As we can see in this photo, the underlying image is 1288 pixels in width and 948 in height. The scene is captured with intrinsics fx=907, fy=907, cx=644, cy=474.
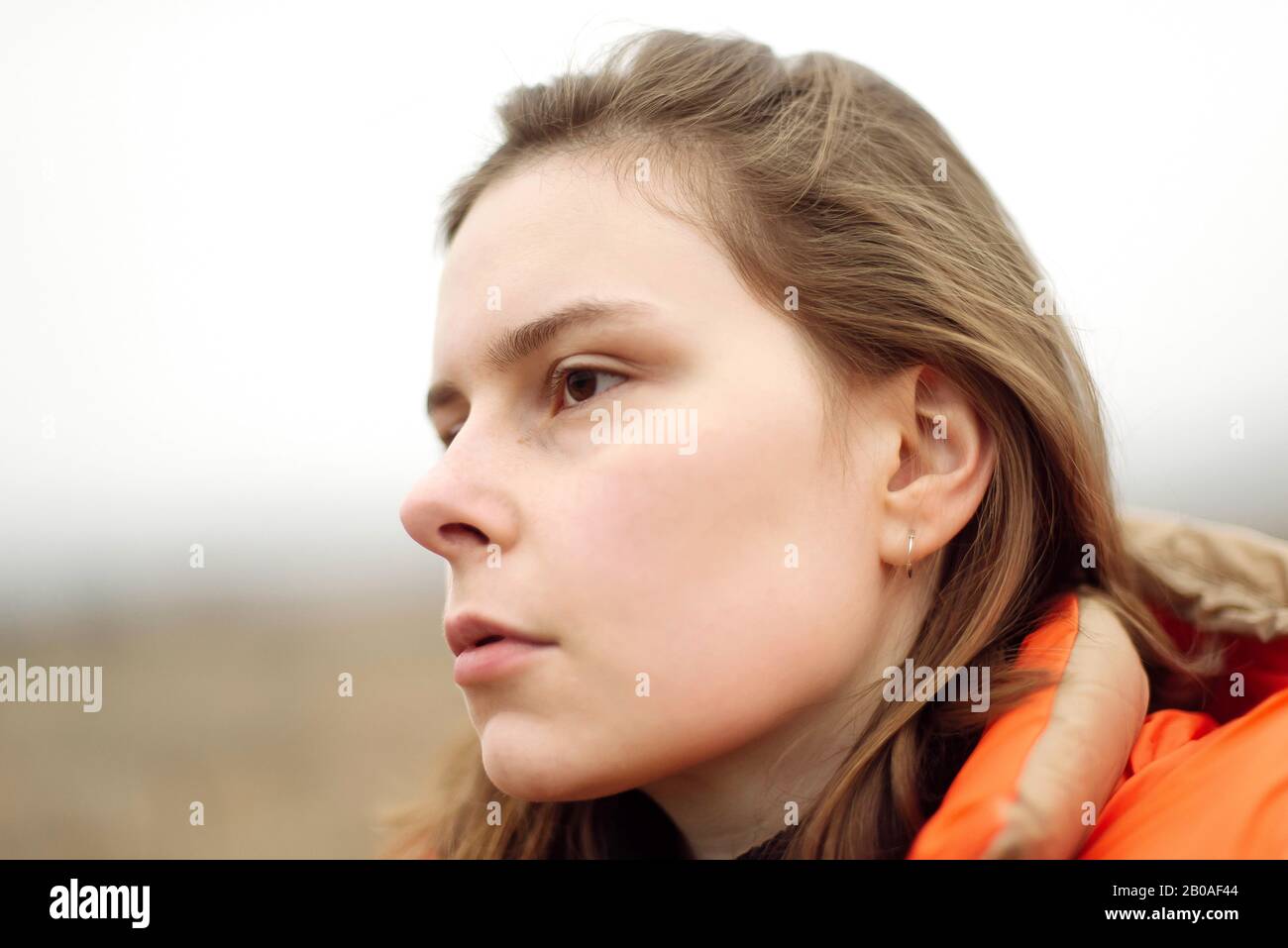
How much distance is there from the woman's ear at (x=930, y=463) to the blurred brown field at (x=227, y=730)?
7.35 feet

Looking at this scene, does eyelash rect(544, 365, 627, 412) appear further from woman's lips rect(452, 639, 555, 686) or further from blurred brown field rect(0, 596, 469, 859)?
blurred brown field rect(0, 596, 469, 859)

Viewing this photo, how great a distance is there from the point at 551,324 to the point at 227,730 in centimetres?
341

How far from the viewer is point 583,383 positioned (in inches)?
48.3

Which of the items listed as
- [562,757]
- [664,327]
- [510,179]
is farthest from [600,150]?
[562,757]

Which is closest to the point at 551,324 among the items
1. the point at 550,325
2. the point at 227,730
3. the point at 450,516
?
the point at 550,325

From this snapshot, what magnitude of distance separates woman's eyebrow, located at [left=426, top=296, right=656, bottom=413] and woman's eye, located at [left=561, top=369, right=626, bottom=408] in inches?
2.4

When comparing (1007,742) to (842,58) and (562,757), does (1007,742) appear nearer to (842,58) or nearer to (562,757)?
(562,757)

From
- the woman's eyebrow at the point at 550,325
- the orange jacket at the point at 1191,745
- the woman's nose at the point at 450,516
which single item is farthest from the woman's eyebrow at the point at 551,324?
the orange jacket at the point at 1191,745

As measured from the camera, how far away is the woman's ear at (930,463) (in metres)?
1.24

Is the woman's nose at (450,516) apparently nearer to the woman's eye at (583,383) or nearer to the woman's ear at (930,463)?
the woman's eye at (583,383)

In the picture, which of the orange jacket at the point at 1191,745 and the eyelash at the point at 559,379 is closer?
the orange jacket at the point at 1191,745

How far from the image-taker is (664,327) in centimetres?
117

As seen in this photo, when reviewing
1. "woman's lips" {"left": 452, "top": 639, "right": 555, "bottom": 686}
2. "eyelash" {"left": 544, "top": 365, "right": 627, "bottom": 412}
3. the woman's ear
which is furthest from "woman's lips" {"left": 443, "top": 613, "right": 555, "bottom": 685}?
the woman's ear
